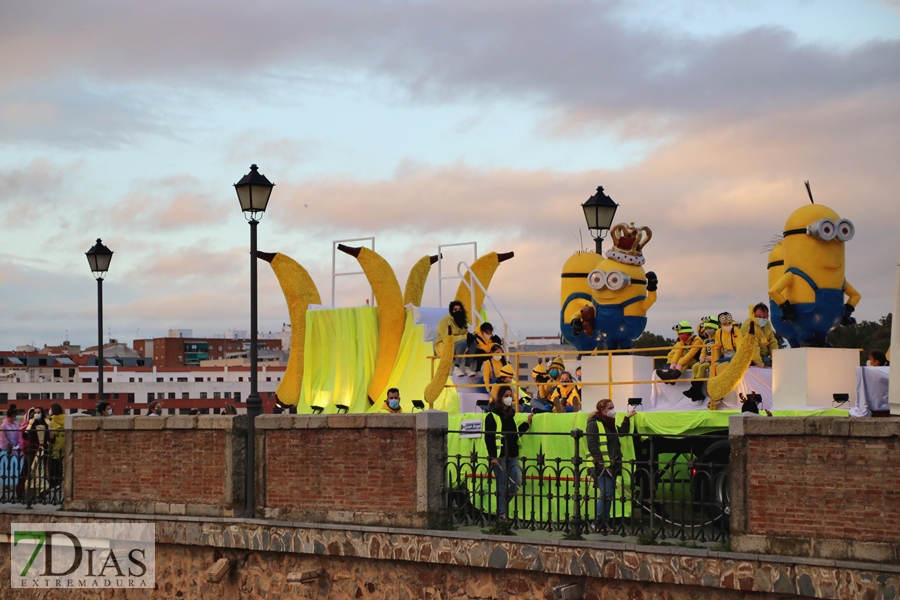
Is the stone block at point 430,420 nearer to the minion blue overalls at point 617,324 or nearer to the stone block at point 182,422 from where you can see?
the stone block at point 182,422

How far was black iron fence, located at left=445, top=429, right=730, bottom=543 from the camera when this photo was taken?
11930 mm

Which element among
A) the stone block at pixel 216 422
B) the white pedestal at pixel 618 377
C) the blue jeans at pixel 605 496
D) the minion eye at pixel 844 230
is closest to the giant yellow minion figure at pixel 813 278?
the minion eye at pixel 844 230

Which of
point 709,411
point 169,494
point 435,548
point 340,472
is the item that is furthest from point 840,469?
point 169,494

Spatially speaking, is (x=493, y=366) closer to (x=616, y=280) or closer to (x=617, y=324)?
(x=617, y=324)

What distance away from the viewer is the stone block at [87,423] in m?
16.0

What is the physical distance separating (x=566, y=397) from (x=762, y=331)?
3551 millimetres

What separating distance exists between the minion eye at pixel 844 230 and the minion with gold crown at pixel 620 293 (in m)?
3.17

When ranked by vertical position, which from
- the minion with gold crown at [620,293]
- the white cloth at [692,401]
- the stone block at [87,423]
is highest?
the minion with gold crown at [620,293]

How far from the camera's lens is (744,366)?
1464 centimetres

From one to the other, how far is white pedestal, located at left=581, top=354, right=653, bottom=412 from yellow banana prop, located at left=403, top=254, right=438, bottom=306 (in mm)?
5193

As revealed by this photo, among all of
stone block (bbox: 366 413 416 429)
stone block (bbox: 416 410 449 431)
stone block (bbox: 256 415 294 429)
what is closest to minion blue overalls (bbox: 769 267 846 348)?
stone block (bbox: 416 410 449 431)

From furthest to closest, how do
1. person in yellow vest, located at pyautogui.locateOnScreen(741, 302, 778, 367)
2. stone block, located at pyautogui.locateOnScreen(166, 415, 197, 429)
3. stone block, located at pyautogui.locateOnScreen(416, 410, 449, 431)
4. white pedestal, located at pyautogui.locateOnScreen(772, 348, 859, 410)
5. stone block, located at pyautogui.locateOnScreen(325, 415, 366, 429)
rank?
1. person in yellow vest, located at pyautogui.locateOnScreen(741, 302, 778, 367)
2. stone block, located at pyautogui.locateOnScreen(166, 415, 197, 429)
3. white pedestal, located at pyautogui.locateOnScreen(772, 348, 859, 410)
4. stone block, located at pyautogui.locateOnScreen(325, 415, 366, 429)
5. stone block, located at pyautogui.locateOnScreen(416, 410, 449, 431)

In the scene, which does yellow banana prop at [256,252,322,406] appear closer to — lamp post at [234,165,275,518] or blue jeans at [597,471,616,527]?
lamp post at [234,165,275,518]

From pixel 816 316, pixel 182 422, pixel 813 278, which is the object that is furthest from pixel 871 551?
pixel 182 422
